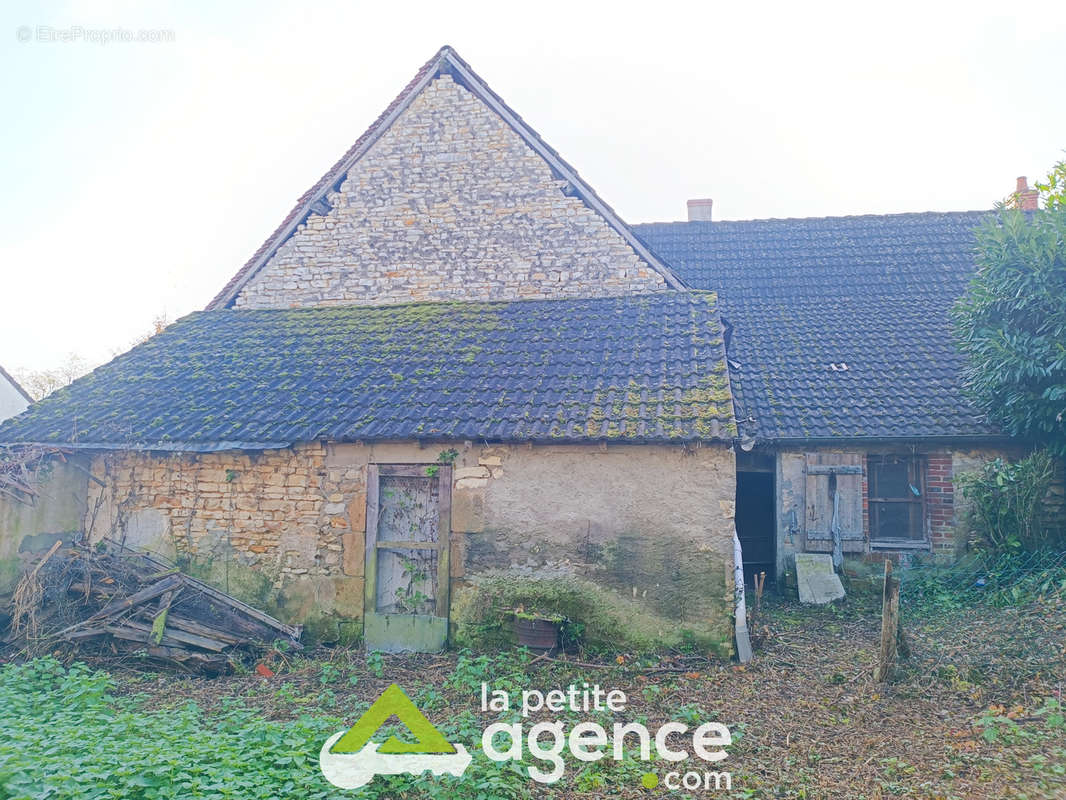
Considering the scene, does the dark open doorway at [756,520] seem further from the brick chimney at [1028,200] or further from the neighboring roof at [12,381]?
the neighboring roof at [12,381]

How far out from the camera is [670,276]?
1090cm

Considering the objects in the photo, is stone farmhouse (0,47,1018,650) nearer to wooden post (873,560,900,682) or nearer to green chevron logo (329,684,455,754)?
wooden post (873,560,900,682)

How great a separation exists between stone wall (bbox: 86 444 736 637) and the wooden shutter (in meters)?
4.01

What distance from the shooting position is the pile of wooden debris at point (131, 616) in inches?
308

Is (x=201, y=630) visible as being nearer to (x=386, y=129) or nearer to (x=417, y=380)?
(x=417, y=380)

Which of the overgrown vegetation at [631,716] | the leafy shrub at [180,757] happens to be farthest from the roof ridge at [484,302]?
the leafy shrub at [180,757]

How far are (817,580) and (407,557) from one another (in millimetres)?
6113

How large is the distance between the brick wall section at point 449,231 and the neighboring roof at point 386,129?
0.35ft

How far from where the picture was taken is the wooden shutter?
36.5 feet

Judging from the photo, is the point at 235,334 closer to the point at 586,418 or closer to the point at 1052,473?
the point at 586,418

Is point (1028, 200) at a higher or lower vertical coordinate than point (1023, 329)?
higher

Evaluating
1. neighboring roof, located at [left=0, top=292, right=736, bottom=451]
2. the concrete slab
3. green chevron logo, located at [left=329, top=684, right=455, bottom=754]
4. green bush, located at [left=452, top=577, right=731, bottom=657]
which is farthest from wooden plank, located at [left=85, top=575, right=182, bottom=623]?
the concrete slab

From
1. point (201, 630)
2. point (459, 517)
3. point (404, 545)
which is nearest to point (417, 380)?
point (459, 517)

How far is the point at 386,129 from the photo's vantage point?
11.8m
